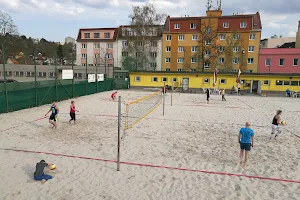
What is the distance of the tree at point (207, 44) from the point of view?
44.0m

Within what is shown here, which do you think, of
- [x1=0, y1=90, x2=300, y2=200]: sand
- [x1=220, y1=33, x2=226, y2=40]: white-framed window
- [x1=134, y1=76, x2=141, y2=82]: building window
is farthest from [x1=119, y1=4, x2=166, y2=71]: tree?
[x1=0, y1=90, x2=300, y2=200]: sand

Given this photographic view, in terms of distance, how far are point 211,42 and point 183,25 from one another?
6.57 m

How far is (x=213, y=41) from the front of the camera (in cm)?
4456

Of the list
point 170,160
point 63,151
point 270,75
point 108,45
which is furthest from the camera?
point 108,45

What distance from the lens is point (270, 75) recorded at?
3152cm

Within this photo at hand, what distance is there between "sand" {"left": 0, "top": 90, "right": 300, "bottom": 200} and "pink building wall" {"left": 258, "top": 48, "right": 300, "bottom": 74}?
34.2 metres

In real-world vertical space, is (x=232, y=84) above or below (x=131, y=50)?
below

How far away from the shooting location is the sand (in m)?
5.73

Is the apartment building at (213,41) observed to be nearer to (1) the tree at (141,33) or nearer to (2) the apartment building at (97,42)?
(1) the tree at (141,33)

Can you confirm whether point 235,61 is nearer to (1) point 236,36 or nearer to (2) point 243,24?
(1) point 236,36

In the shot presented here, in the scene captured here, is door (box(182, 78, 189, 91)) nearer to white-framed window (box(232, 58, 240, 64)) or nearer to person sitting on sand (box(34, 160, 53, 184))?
white-framed window (box(232, 58, 240, 64))

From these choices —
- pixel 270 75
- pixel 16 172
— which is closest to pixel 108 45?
pixel 270 75

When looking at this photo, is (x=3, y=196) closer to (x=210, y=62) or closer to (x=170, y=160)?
(x=170, y=160)

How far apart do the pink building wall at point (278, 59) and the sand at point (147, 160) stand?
1346 inches
